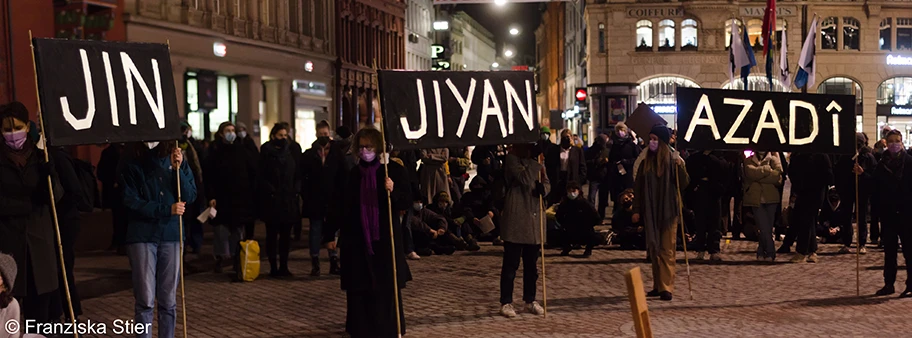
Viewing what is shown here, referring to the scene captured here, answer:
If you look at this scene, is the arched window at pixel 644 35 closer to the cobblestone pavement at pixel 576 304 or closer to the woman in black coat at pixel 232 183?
the cobblestone pavement at pixel 576 304

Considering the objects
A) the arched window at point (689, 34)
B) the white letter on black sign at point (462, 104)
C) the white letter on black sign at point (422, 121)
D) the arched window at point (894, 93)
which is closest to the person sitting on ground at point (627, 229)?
the white letter on black sign at point (462, 104)

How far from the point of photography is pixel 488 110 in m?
11.2

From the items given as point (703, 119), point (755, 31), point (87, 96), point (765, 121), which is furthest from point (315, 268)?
point (755, 31)

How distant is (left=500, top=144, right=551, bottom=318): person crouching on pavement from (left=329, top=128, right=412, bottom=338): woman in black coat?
1.92m

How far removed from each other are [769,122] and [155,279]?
23.8ft

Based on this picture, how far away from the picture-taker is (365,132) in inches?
386

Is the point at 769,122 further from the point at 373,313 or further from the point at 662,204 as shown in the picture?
the point at 373,313

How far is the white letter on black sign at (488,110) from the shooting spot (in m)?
11.1

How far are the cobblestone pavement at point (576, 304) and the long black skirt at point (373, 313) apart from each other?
0.62m

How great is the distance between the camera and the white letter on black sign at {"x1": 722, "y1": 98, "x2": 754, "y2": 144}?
13.5 m

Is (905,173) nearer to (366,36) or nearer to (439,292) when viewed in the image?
(439,292)

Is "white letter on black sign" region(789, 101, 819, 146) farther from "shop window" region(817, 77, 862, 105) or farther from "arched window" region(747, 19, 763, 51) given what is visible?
"shop window" region(817, 77, 862, 105)

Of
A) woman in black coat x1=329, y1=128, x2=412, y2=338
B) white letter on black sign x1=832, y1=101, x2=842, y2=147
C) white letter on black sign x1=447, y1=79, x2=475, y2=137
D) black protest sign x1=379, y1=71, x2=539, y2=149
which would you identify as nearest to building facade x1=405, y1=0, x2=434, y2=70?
white letter on black sign x1=832, y1=101, x2=842, y2=147

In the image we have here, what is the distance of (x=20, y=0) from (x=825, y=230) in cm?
1785
